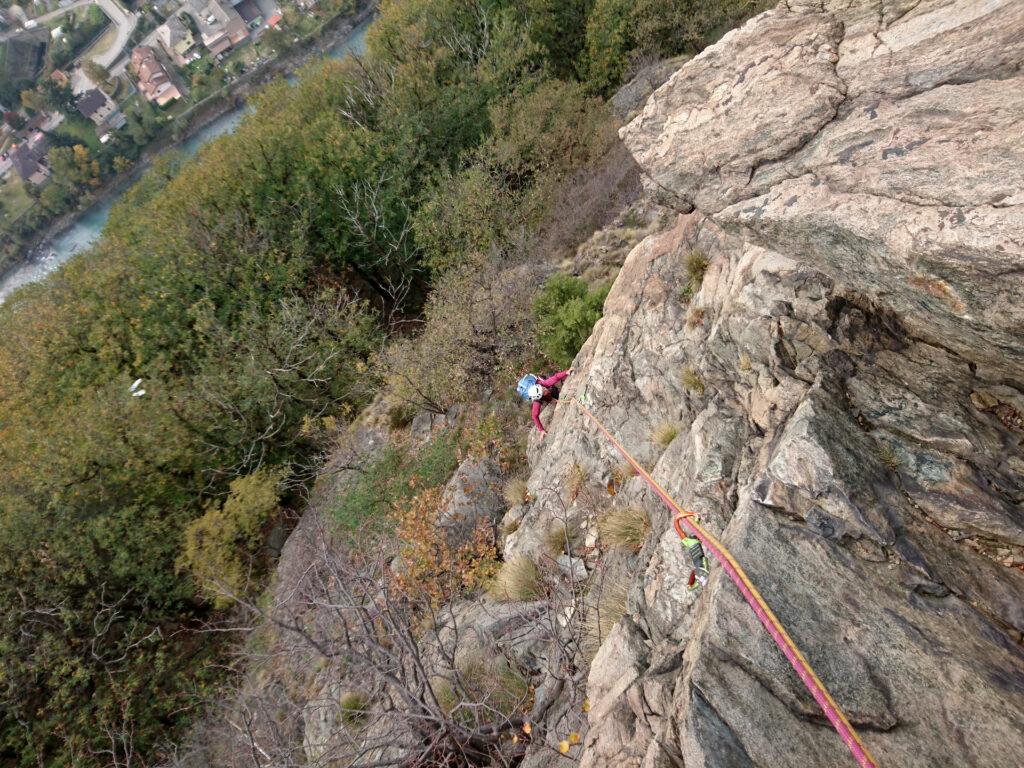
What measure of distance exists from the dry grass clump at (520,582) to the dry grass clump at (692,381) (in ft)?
9.90

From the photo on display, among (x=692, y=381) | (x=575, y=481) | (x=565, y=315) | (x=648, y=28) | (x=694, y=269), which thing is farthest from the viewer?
(x=648, y=28)

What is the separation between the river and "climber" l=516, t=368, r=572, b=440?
4343 cm

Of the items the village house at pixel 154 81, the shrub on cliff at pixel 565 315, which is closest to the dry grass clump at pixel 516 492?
the shrub on cliff at pixel 565 315

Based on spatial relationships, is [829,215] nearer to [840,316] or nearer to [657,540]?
[840,316]

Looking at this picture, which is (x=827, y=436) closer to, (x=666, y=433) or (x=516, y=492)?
(x=666, y=433)

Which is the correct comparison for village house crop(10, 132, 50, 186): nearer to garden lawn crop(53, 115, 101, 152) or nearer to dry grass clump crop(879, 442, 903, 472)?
garden lawn crop(53, 115, 101, 152)

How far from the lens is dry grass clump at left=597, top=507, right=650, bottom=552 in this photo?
5531 mm

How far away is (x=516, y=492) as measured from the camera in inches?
332

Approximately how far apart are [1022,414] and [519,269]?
10761mm

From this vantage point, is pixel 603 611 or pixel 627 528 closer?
pixel 603 611

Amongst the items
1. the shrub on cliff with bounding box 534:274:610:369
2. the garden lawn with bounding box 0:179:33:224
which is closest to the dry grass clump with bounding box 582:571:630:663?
the shrub on cliff with bounding box 534:274:610:369

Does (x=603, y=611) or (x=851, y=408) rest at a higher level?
(x=851, y=408)

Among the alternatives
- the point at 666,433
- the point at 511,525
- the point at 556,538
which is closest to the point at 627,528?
the point at 666,433

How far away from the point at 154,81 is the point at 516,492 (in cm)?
6563
